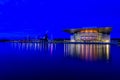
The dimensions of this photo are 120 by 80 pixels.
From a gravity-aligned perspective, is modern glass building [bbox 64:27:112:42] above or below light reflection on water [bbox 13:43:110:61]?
above

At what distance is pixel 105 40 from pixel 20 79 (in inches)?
4185

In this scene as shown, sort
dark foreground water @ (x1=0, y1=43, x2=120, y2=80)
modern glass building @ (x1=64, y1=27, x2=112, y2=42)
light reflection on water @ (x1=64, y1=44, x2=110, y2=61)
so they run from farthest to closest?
modern glass building @ (x1=64, y1=27, x2=112, y2=42)
light reflection on water @ (x1=64, y1=44, x2=110, y2=61)
dark foreground water @ (x1=0, y1=43, x2=120, y2=80)

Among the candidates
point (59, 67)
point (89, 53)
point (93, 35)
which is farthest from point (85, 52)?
point (93, 35)

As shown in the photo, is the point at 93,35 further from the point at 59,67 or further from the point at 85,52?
the point at 59,67

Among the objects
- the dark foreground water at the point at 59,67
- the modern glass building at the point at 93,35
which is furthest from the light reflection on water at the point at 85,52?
the modern glass building at the point at 93,35

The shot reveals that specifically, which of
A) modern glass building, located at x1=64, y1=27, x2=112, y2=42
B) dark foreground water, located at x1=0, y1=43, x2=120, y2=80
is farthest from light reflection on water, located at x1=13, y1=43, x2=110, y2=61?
modern glass building, located at x1=64, y1=27, x2=112, y2=42

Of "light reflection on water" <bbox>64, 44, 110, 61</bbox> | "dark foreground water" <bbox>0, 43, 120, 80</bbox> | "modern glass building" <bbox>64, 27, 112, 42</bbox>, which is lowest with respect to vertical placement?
"dark foreground water" <bbox>0, 43, 120, 80</bbox>

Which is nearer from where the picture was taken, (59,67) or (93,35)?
(59,67)

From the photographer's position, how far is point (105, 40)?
4587 inches

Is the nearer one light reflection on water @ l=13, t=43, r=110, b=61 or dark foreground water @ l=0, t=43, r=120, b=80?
dark foreground water @ l=0, t=43, r=120, b=80

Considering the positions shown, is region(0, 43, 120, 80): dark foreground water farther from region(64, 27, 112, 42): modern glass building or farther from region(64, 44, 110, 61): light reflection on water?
region(64, 27, 112, 42): modern glass building

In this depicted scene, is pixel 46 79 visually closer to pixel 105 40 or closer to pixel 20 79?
pixel 20 79

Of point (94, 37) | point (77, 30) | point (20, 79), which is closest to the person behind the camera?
point (20, 79)

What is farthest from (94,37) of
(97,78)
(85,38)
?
(97,78)
